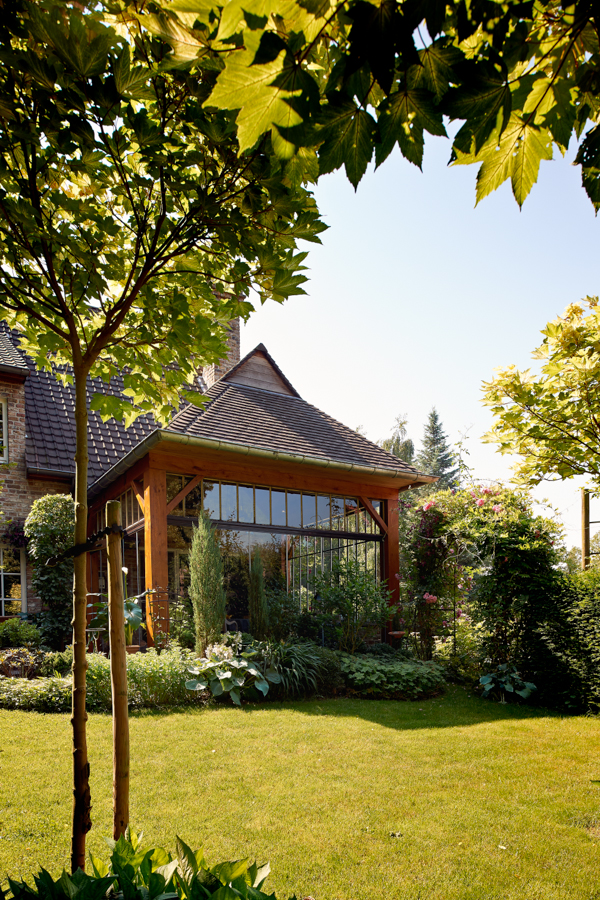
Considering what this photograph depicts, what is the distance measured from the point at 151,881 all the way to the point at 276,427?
8.74 m

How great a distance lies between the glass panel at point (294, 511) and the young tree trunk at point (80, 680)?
25.0 feet

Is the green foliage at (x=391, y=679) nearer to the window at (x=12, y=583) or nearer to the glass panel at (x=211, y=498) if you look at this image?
the glass panel at (x=211, y=498)

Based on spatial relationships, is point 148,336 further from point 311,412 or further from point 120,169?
point 311,412

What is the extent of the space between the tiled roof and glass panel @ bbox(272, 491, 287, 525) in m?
0.92

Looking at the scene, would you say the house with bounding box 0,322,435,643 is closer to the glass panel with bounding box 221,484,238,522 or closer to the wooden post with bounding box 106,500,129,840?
the glass panel with bounding box 221,484,238,522

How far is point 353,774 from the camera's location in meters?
4.03

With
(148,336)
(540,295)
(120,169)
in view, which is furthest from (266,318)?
(540,295)

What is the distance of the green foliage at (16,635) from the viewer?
809 centimetres

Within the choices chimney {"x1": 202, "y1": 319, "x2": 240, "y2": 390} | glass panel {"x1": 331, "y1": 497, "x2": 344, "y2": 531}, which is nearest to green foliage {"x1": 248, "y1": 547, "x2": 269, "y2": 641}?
glass panel {"x1": 331, "y1": 497, "x2": 344, "y2": 531}

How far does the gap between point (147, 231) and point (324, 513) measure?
8.20 meters

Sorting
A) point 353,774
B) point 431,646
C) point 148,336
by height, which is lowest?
Result: point 431,646

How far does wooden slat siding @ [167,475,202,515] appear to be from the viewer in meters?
8.21

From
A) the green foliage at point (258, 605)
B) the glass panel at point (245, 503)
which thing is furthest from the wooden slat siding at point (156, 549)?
the glass panel at point (245, 503)

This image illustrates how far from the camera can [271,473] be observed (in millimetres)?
9414
